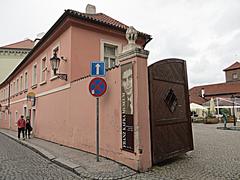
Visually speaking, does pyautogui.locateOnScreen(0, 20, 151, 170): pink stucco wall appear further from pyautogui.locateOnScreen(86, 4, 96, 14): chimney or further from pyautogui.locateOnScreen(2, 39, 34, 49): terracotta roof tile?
pyautogui.locateOnScreen(2, 39, 34, 49): terracotta roof tile

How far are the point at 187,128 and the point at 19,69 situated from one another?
1890cm

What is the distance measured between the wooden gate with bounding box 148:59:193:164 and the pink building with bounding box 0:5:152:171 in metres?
0.31

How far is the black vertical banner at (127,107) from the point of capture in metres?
5.91

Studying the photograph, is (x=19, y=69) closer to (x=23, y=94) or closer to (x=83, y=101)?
(x=23, y=94)

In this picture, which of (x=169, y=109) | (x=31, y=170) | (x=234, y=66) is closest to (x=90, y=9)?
(x=169, y=109)

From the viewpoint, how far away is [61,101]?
10742mm

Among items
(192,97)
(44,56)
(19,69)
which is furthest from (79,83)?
(192,97)

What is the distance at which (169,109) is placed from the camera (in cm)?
668

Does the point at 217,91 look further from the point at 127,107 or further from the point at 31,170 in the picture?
the point at 31,170

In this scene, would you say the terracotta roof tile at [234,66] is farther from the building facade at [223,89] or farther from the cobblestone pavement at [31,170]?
the cobblestone pavement at [31,170]

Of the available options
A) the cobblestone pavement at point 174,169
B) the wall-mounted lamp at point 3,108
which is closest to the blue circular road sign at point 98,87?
the cobblestone pavement at point 174,169

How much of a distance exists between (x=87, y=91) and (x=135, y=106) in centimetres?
298

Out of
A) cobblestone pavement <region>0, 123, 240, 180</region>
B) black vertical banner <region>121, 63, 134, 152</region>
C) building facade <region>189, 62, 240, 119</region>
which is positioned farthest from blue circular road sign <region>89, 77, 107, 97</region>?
building facade <region>189, 62, 240, 119</region>

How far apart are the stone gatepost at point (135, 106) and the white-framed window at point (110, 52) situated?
533cm
